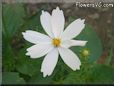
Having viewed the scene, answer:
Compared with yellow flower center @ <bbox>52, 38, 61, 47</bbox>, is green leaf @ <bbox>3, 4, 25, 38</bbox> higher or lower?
higher

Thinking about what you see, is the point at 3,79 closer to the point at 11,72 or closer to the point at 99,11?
the point at 11,72

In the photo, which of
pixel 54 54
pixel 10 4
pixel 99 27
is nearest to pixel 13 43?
pixel 10 4

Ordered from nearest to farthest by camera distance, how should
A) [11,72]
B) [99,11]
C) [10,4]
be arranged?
[11,72] → [10,4] → [99,11]

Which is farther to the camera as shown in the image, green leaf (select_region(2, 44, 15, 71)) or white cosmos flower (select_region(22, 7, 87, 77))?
green leaf (select_region(2, 44, 15, 71))

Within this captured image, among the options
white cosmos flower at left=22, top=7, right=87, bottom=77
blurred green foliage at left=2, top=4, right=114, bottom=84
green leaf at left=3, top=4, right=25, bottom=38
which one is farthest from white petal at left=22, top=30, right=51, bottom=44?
green leaf at left=3, top=4, right=25, bottom=38

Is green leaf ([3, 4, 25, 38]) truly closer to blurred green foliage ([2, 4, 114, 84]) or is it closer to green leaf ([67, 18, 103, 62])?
blurred green foliage ([2, 4, 114, 84])

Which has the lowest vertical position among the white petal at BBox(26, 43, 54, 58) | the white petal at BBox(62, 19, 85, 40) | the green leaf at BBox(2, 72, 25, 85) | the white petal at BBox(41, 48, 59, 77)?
the green leaf at BBox(2, 72, 25, 85)

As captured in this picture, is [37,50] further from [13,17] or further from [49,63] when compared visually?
[13,17]
